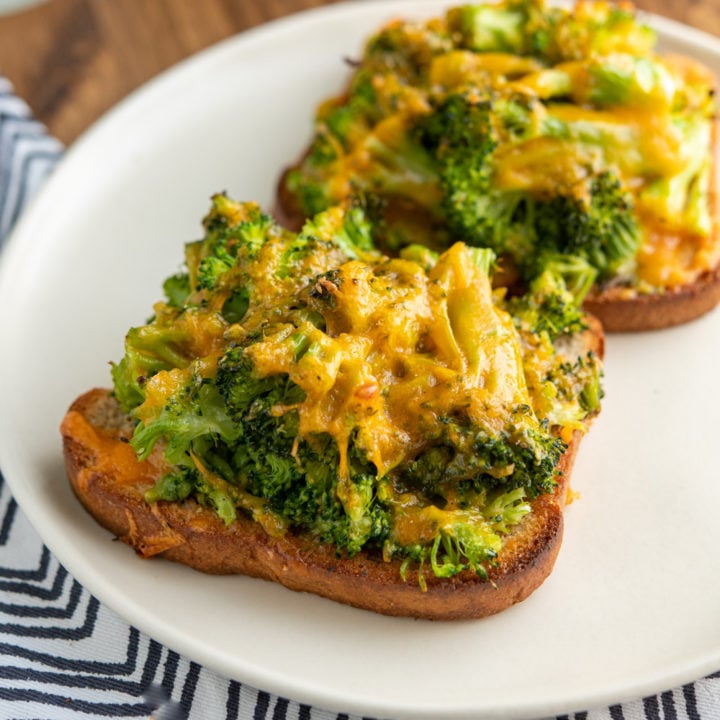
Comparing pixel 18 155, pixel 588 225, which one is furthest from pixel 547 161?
pixel 18 155

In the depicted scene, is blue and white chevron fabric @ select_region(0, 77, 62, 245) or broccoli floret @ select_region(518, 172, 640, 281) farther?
blue and white chevron fabric @ select_region(0, 77, 62, 245)

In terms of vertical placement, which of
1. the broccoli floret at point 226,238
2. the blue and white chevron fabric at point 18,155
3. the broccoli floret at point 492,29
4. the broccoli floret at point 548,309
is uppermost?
the broccoli floret at point 226,238

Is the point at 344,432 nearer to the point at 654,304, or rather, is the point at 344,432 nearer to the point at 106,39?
the point at 654,304

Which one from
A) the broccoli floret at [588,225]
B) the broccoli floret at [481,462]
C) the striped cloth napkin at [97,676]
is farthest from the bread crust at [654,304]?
the striped cloth napkin at [97,676]

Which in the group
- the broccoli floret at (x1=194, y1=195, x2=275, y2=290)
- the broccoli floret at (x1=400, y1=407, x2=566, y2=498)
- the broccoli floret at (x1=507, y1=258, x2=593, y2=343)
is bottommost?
the broccoli floret at (x1=507, y1=258, x2=593, y2=343)

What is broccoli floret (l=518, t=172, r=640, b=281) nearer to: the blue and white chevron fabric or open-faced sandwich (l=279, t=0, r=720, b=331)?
open-faced sandwich (l=279, t=0, r=720, b=331)

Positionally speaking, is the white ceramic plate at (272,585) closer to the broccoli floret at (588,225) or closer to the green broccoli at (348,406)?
the green broccoli at (348,406)

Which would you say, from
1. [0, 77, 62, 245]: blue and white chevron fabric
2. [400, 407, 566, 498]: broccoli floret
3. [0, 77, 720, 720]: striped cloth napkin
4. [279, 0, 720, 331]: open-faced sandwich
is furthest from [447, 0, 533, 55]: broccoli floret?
[0, 77, 720, 720]: striped cloth napkin
